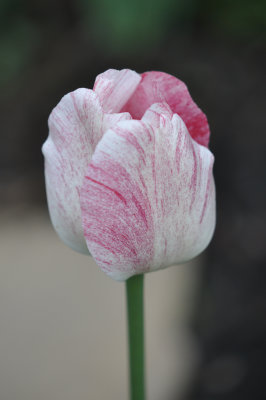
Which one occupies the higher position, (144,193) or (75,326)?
(144,193)

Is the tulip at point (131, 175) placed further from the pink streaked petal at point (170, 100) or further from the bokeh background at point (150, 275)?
the bokeh background at point (150, 275)

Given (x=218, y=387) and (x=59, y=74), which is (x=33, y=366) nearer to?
(x=218, y=387)

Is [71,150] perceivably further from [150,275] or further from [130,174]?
[150,275]

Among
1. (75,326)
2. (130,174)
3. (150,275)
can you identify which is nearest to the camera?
(130,174)

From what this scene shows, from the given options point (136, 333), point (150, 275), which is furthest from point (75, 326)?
point (136, 333)

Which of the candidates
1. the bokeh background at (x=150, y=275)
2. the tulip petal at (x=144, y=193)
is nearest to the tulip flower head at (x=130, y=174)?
the tulip petal at (x=144, y=193)

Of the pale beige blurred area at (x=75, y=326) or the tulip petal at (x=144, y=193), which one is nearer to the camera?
the tulip petal at (x=144, y=193)
